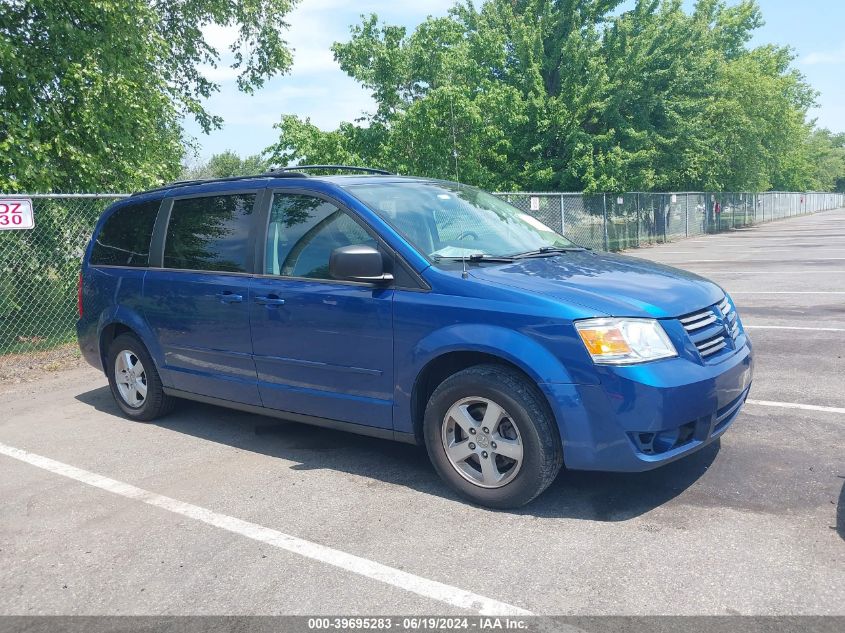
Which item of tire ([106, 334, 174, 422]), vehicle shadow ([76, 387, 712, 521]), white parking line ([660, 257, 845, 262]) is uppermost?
tire ([106, 334, 174, 422])

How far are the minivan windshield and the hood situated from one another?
28 centimetres

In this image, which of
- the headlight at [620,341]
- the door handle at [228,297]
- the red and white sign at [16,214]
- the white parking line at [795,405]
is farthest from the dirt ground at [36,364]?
the white parking line at [795,405]

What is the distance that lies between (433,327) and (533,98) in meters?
21.9

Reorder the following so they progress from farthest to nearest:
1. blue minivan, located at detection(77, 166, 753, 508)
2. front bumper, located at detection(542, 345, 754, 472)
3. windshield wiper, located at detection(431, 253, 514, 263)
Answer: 1. windshield wiper, located at detection(431, 253, 514, 263)
2. blue minivan, located at detection(77, 166, 753, 508)
3. front bumper, located at detection(542, 345, 754, 472)

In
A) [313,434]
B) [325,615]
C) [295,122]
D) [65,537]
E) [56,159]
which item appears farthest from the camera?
[295,122]

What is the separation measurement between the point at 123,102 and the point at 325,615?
974cm

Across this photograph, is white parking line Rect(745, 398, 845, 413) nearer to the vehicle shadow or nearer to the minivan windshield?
the vehicle shadow

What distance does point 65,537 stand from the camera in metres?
4.03

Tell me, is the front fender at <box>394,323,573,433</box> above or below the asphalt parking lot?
above

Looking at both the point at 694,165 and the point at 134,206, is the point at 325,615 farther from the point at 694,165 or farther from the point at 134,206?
the point at 694,165

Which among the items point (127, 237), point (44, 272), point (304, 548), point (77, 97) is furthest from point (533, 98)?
point (304, 548)

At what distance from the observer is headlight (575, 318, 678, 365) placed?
3.67 m

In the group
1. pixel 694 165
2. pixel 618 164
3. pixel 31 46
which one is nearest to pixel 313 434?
pixel 31 46

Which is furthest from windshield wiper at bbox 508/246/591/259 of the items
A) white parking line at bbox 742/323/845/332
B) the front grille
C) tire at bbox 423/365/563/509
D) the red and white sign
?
the red and white sign
